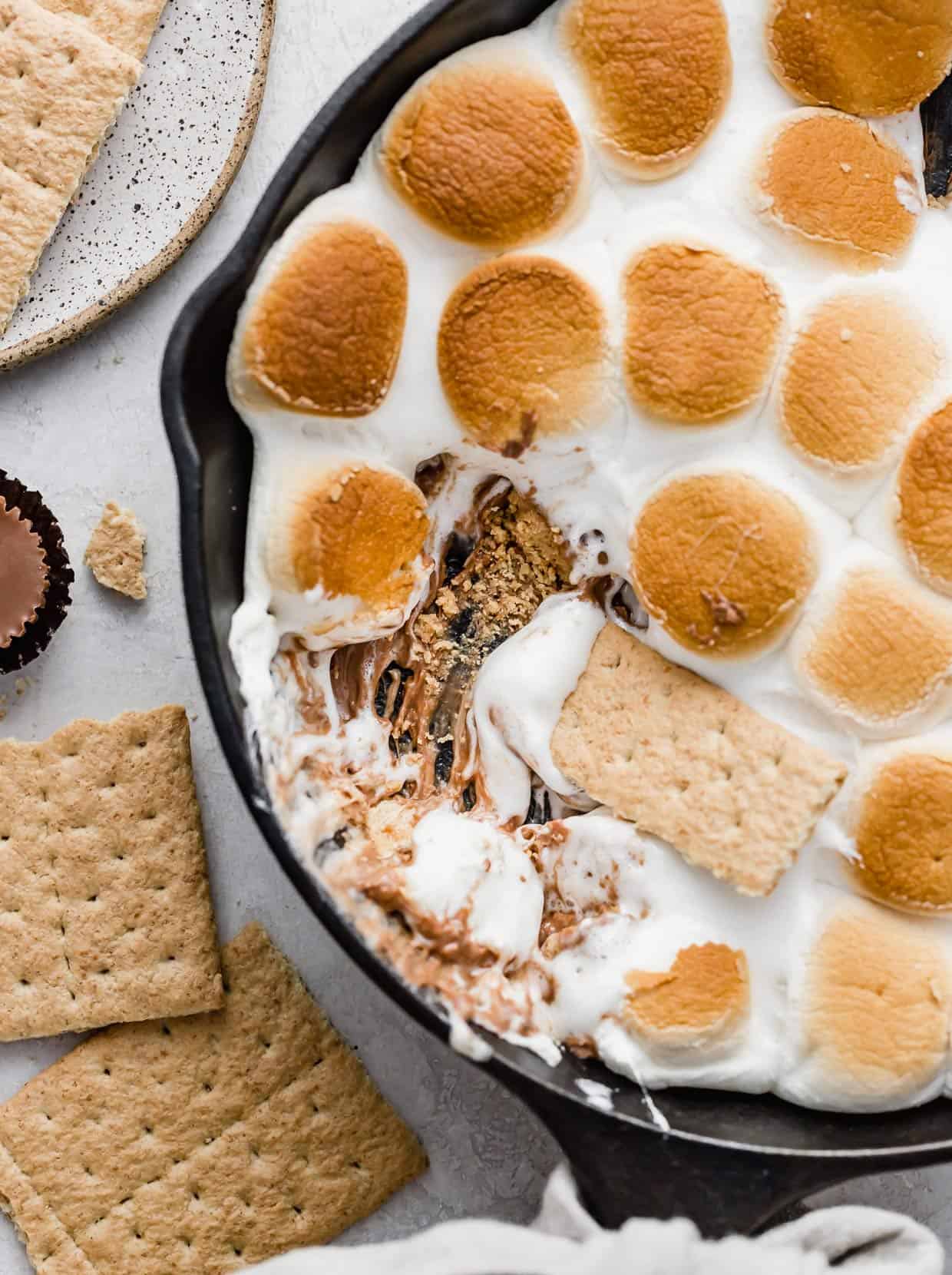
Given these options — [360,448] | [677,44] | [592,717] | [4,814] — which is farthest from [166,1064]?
[677,44]

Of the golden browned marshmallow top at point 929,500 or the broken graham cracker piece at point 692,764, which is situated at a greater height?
the golden browned marshmallow top at point 929,500

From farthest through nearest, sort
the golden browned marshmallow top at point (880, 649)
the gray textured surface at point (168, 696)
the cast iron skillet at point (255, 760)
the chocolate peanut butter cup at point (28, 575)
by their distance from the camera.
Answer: the gray textured surface at point (168, 696), the chocolate peanut butter cup at point (28, 575), the golden browned marshmallow top at point (880, 649), the cast iron skillet at point (255, 760)

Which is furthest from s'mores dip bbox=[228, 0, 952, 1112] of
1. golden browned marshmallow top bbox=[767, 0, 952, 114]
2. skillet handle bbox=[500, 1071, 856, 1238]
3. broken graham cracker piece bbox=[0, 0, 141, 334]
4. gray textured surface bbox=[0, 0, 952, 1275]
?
broken graham cracker piece bbox=[0, 0, 141, 334]

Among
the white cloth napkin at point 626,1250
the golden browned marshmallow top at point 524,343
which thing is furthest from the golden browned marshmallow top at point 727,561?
the white cloth napkin at point 626,1250

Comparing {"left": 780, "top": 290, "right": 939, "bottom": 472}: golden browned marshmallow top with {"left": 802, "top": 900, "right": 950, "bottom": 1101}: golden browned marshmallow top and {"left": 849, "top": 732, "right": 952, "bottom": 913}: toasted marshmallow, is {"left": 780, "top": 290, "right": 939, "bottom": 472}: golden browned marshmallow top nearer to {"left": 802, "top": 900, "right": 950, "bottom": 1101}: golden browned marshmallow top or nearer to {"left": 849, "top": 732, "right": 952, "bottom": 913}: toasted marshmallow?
{"left": 849, "top": 732, "right": 952, "bottom": 913}: toasted marshmallow

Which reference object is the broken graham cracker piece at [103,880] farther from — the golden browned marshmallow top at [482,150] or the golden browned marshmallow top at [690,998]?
the golden browned marshmallow top at [482,150]
